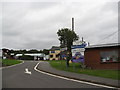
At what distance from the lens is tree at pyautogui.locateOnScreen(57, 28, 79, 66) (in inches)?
1107

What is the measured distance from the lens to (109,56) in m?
24.6

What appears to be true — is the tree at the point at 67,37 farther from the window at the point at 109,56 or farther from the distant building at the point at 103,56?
the window at the point at 109,56

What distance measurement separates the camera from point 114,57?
2406cm

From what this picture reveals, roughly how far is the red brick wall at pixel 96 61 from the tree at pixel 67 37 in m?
2.49

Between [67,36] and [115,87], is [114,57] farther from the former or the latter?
[115,87]

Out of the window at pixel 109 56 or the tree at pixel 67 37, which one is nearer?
the window at pixel 109 56

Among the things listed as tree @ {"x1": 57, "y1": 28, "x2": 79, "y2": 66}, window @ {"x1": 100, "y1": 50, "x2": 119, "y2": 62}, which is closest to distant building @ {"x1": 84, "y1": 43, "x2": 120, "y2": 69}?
window @ {"x1": 100, "y1": 50, "x2": 119, "y2": 62}

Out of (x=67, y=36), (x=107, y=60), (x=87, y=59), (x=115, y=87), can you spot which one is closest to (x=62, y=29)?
(x=67, y=36)

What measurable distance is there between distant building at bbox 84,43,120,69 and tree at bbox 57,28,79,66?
265cm

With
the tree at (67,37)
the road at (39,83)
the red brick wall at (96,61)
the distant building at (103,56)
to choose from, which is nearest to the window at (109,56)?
the distant building at (103,56)

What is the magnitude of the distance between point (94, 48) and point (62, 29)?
5.56 m

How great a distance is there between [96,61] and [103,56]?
3.35 feet

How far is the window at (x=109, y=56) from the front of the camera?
23.9m

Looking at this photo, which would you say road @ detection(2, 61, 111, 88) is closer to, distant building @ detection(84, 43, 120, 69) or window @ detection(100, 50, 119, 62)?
distant building @ detection(84, 43, 120, 69)
